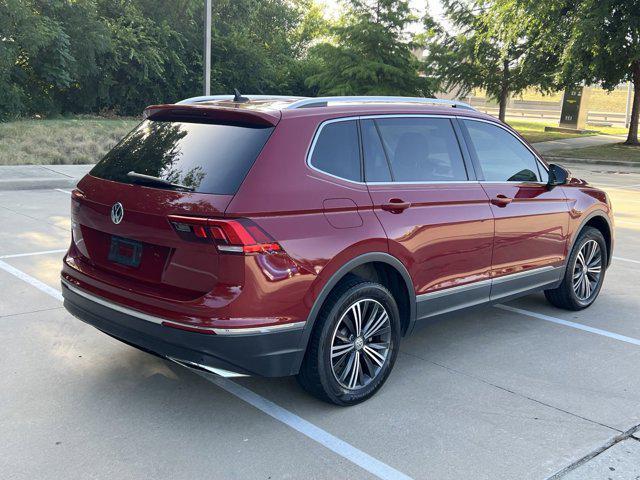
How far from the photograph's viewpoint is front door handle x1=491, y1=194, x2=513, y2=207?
4836 mm

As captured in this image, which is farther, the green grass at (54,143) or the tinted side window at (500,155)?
the green grass at (54,143)

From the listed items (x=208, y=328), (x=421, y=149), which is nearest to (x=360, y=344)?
(x=208, y=328)

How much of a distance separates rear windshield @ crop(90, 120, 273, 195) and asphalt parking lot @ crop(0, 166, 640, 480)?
1.28 metres

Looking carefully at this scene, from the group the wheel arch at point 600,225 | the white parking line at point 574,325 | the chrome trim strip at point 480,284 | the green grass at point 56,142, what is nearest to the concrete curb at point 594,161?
the green grass at point 56,142

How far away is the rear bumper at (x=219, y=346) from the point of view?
133 inches

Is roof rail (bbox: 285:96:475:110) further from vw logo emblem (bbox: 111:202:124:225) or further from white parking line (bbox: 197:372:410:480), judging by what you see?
white parking line (bbox: 197:372:410:480)

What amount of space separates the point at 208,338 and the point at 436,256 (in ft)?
5.53

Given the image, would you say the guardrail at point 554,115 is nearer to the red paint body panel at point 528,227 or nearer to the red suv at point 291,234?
the red paint body panel at point 528,227

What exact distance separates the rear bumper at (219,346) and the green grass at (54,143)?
39.0 ft

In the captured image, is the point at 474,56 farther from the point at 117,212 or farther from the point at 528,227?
the point at 117,212

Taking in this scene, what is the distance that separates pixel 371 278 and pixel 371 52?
98.1ft

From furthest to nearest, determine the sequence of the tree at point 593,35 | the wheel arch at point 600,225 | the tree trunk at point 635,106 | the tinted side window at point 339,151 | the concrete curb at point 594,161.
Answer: the tree trunk at point 635,106, the tree at point 593,35, the concrete curb at point 594,161, the wheel arch at point 600,225, the tinted side window at point 339,151

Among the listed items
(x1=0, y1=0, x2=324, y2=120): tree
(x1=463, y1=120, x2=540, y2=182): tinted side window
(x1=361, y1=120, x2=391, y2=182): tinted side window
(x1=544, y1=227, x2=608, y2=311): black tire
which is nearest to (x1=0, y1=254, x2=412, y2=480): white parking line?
(x1=361, y1=120, x2=391, y2=182): tinted side window

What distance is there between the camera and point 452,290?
4543 mm
